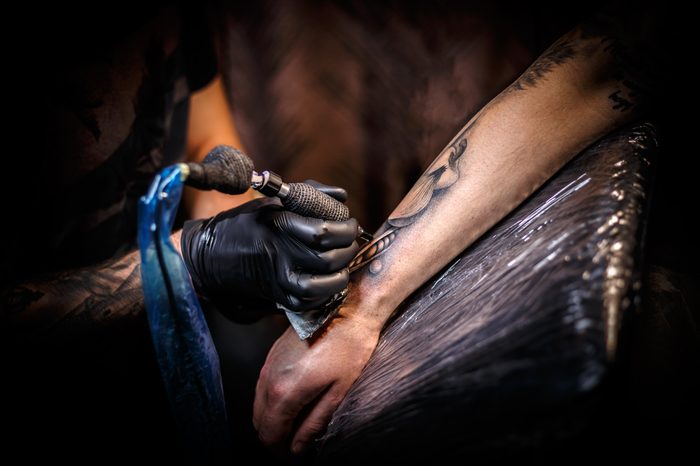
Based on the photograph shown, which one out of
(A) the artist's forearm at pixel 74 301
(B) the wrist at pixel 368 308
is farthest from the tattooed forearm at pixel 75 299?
(B) the wrist at pixel 368 308

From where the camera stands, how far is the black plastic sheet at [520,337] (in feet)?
1.14

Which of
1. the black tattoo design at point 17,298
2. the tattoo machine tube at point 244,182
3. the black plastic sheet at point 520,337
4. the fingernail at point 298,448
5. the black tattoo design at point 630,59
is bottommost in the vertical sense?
the fingernail at point 298,448

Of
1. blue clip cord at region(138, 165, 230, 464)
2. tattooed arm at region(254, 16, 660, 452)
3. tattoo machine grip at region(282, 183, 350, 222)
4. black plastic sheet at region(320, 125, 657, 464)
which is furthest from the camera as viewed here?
tattooed arm at region(254, 16, 660, 452)

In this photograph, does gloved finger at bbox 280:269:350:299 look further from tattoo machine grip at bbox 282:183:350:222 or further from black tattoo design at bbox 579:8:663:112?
black tattoo design at bbox 579:8:663:112

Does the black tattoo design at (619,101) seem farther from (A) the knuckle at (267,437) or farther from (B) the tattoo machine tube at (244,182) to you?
(A) the knuckle at (267,437)

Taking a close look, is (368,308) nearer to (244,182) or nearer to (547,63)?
(244,182)

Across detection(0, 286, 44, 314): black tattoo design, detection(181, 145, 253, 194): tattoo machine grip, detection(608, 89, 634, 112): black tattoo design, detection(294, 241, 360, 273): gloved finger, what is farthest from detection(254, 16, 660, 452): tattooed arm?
detection(0, 286, 44, 314): black tattoo design

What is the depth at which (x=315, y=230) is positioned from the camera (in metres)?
0.60

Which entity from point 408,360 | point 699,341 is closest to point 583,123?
point 699,341

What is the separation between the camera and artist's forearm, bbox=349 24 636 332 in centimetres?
72

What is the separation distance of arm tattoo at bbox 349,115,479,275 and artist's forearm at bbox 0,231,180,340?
44cm

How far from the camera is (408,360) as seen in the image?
1.83 feet

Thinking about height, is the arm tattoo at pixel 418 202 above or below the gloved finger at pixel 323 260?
below

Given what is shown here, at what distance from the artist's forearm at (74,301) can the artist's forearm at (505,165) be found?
0.49m
